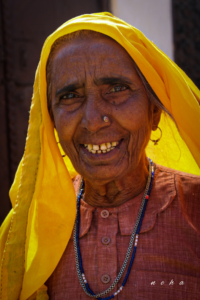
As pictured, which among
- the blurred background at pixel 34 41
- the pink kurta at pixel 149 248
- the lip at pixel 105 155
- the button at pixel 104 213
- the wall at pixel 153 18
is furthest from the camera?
the wall at pixel 153 18

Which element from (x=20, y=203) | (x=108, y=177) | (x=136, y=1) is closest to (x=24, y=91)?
(x=136, y=1)

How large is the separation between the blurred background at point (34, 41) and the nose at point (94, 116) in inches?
80.9

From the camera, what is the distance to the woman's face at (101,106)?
5.56ft

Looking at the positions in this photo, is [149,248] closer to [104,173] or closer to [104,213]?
[104,213]

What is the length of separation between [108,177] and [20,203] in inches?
23.7

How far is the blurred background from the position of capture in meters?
3.48

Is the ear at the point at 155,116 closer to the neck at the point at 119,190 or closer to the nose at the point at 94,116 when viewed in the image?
the neck at the point at 119,190

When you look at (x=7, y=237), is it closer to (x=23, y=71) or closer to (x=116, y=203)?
(x=116, y=203)

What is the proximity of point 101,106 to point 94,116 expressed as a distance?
79 millimetres

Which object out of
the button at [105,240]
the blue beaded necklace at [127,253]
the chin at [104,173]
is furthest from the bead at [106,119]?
the button at [105,240]

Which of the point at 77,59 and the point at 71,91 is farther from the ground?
the point at 77,59

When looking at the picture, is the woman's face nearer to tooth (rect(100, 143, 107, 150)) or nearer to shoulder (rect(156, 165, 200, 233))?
tooth (rect(100, 143, 107, 150))

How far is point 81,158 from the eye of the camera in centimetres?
182

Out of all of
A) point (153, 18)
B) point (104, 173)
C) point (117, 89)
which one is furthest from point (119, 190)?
point (153, 18)
